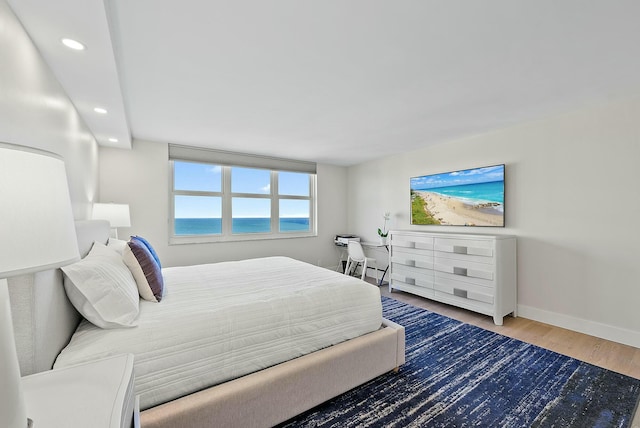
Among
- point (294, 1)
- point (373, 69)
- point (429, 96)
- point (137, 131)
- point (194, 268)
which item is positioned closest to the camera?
point (294, 1)

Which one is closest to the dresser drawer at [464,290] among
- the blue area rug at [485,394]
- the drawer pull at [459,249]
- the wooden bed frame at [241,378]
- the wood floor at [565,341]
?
the wood floor at [565,341]

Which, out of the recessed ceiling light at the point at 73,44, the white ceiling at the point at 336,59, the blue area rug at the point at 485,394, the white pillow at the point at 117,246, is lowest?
the blue area rug at the point at 485,394

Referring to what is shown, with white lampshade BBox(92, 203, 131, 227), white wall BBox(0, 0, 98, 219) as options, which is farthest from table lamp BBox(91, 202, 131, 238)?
white wall BBox(0, 0, 98, 219)

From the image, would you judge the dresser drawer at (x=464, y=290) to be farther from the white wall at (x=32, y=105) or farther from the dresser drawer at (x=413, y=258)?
the white wall at (x=32, y=105)

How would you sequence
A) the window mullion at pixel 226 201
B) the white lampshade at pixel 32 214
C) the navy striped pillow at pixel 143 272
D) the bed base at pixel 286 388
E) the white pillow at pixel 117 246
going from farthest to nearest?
the window mullion at pixel 226 201 → the white pillow at pixel 117 246 → the navy striped pillow at pixel 143 272 → the bed base at pixel 286 388 → the white lampshade at pixel 32 214

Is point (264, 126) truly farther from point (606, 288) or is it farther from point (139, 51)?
point (606, 288)

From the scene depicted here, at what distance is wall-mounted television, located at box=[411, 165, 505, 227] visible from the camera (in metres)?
3.41

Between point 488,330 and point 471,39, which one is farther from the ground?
point 471,39

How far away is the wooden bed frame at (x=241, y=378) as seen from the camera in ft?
3.28

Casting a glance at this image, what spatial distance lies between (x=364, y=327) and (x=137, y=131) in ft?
11.6

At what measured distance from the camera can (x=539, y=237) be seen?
3111 millimetres

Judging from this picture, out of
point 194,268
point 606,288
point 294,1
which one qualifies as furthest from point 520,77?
point 194,268

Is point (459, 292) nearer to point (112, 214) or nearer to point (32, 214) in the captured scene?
point (32, 214)

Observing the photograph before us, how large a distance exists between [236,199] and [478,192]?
12.1ft
